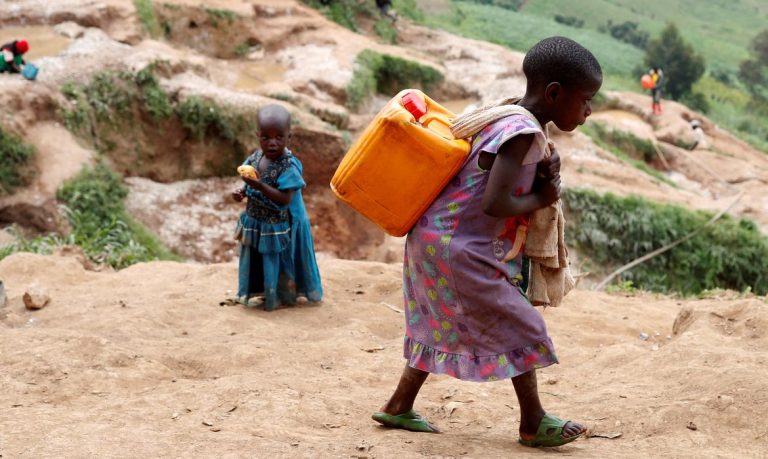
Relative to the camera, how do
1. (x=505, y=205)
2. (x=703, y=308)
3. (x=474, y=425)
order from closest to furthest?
1. (x=505, y=205)
2. (x=474, y=425)
3. (x=703, y=308)

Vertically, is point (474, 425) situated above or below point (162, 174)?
above

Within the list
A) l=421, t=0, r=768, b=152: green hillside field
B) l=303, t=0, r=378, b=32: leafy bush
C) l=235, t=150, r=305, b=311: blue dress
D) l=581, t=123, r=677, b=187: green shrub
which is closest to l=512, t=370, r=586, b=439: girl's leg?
l=235, t=150, r=305, b=311: blue dress

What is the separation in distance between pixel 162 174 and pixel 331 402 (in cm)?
767

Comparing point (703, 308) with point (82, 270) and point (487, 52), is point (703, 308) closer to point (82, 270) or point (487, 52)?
point (82, 270)

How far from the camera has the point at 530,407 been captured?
274cm

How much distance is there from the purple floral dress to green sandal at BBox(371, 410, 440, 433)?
0.31m

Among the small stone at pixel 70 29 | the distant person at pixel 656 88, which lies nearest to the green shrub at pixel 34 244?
the small stone at pixel 70 29

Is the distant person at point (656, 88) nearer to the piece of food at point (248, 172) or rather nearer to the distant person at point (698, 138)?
the distant person at point (698, 138)

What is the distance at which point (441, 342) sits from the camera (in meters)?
2.76

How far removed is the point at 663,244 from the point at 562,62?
9008 millimetres

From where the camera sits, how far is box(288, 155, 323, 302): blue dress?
5.27 m

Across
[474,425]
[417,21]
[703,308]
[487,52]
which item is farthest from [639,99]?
[474,425]

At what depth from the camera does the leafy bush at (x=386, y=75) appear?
533 inches

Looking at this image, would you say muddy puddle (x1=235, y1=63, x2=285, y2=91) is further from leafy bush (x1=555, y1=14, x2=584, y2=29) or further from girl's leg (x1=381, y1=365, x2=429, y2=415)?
leafy bush (x1=555, y1=14, x2=584, y2=29)
